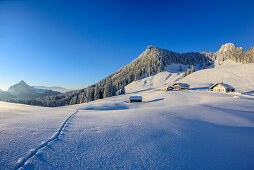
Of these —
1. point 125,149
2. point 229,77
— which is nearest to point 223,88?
point 229,77

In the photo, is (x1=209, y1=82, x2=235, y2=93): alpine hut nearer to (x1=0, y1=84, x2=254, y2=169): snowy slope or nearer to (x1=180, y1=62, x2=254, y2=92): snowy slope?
(x1=180, y1=62, x2=254, y2=92): snowy slope

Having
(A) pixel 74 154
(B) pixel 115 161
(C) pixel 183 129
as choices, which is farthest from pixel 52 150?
(C) pixel 183 129

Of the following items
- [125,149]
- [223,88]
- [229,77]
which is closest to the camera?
[125,149]

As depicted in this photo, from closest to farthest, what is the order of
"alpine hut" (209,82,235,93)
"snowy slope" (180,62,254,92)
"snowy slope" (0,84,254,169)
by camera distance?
"snowy slope" (0,84,254,169) → "alpine hut" (209,82,235,93) → "snowy slope" (180,62,254,92)

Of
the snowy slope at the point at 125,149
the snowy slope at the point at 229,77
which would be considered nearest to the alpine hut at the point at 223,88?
the snowy slope at the point at 229,77

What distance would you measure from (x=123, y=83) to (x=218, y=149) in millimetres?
112720

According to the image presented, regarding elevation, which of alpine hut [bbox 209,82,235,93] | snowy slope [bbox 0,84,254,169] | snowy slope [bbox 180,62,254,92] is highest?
snowy slope [bbox 180,62,254,92]

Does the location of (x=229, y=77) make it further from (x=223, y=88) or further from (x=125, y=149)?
(x=125, y=149)

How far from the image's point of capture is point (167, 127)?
541cm

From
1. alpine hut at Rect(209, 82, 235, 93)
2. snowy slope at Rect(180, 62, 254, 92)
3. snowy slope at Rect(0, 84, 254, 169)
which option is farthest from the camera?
snowy slope at Rect(180, 62, 254, 92)

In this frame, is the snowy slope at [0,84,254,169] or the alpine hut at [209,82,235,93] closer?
the snowy slope at [0,84,254,169]

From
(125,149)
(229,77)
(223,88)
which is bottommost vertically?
(125,149)

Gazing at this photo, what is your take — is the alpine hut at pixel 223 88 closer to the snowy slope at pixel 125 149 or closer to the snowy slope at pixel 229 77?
the snowy slope at pixel 229 77

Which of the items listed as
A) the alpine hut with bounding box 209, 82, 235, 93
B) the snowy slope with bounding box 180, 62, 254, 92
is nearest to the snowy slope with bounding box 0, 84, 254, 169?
the alpine hut with bounding box 209, 82, 235, 93
